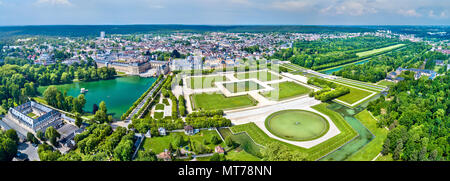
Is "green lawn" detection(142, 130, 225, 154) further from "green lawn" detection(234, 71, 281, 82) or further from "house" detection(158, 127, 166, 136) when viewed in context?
"green lawn" detection(234, 71, 281, 82)

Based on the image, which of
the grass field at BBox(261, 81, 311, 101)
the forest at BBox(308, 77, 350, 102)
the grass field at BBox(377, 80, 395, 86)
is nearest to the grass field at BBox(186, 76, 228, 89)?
the grass field at BBox(261, 81, 311, 101)

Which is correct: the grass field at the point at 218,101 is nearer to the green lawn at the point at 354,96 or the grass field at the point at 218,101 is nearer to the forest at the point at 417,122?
the green lawn at the point at 354,96

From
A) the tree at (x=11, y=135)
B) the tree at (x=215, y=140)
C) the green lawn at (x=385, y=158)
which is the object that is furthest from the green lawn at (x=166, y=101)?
the green lawn at (x=385, y=158)

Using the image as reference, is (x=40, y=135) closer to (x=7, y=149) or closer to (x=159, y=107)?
(x=7, y=149)

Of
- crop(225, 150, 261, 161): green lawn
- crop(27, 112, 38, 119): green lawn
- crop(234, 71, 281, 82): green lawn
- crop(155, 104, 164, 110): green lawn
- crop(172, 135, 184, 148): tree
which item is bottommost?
crop(225, 150, 261, 161): green lawn

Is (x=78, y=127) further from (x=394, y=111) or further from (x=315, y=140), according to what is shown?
(x=394, y=111)
